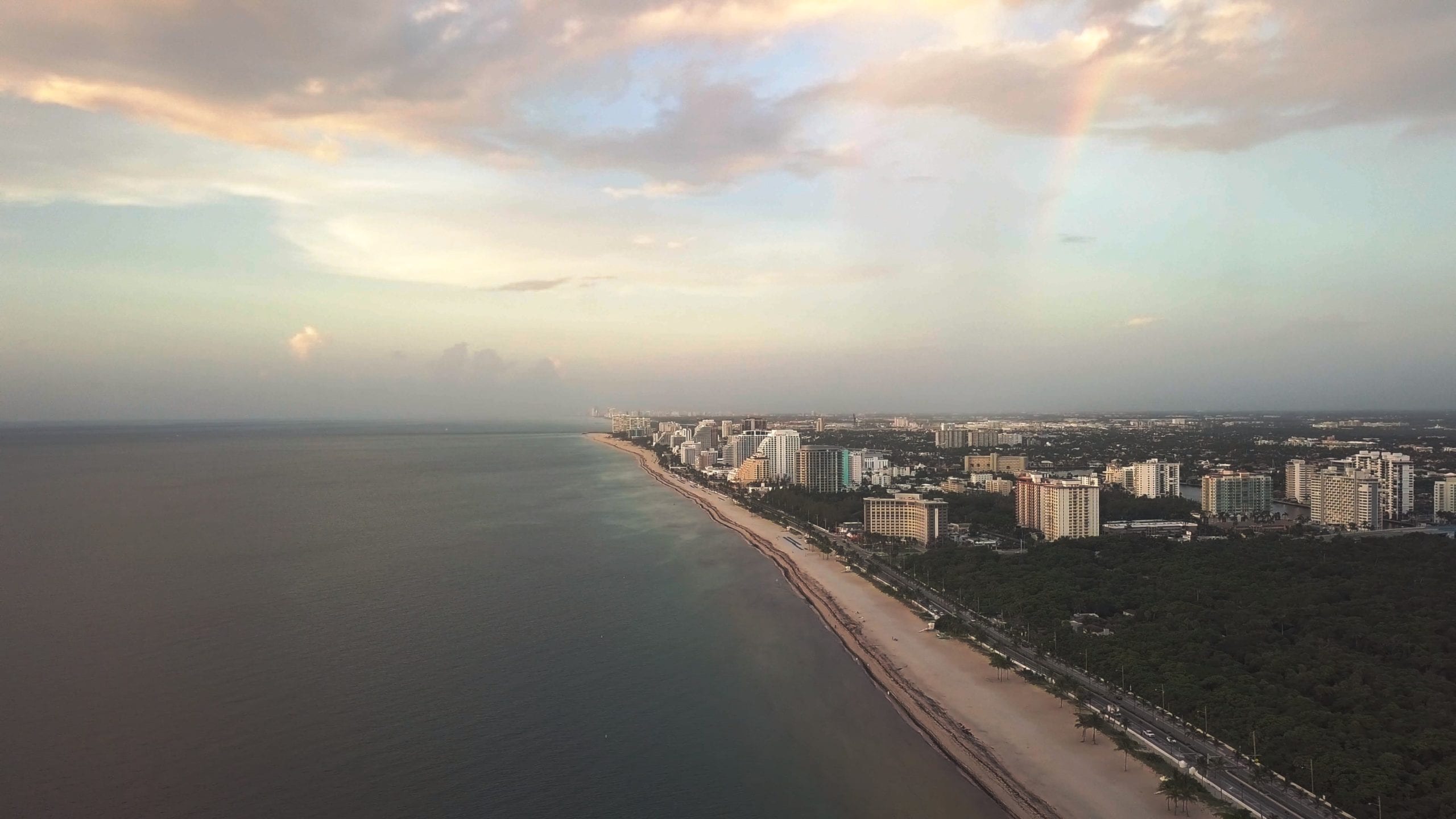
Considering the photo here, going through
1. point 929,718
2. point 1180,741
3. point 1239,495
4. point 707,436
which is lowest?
point 929,718

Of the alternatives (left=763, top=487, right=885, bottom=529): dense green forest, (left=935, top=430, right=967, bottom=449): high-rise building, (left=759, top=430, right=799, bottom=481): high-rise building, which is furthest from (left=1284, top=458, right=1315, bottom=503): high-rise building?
(left=935, top=430, right=967, bottom=449): high-rise building

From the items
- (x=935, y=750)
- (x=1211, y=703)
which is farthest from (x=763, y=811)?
(x=1211, y=703)

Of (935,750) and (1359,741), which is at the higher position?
(1359,741)

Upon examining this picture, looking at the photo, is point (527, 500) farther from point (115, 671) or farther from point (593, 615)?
point (115, 671)

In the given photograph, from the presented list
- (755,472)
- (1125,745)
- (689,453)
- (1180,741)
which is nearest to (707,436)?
(689,453)

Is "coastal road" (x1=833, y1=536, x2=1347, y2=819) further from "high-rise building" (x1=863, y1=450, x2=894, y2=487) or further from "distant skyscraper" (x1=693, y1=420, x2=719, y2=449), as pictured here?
"distant skyscraper" (x1=693, y1=420, x2=719, y2=449)

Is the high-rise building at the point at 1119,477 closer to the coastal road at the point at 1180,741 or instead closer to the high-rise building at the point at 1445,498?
the high-rise building at the point at 1445,498

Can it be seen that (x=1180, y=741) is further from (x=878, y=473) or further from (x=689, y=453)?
(x=689, y=453)
